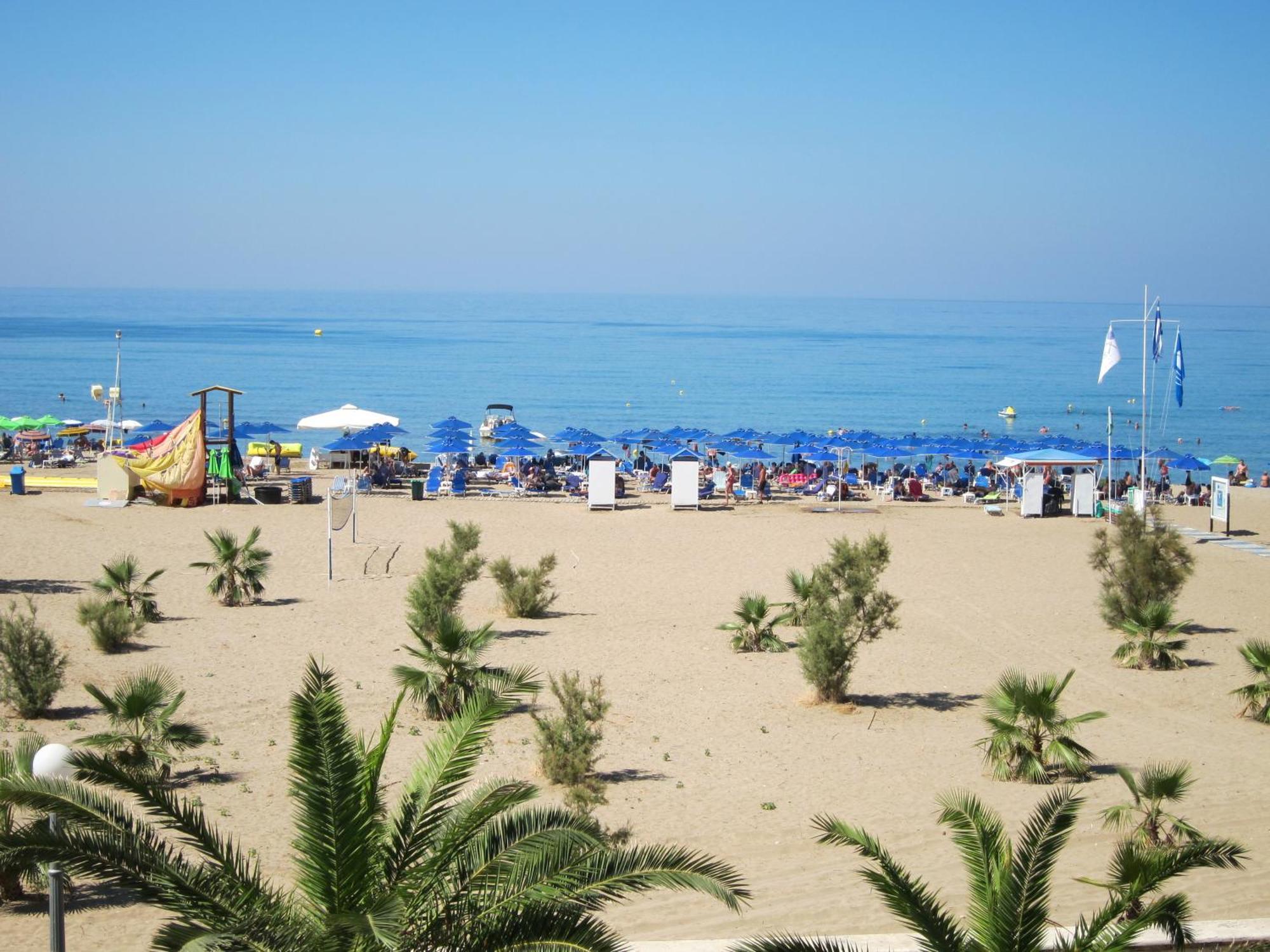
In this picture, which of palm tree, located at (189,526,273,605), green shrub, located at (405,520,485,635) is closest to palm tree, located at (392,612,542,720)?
green shrub, located at (405,520,485,635)

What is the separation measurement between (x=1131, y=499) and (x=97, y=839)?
22.3 metres

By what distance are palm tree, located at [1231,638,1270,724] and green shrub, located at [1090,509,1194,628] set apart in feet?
8.54

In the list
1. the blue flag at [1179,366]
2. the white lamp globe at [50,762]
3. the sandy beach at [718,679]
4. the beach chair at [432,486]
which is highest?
the blue flag at [1179,366]

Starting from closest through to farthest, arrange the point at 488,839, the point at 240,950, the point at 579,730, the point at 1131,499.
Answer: the point at 240,950
the point at 488,839
the point at 579,730
the point at 1131,499

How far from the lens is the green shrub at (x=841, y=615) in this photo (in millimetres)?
11195

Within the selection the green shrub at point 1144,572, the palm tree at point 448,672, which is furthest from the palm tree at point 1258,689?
the palm tree at point 448,672

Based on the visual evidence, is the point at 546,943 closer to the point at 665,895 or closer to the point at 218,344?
the point at 665,895

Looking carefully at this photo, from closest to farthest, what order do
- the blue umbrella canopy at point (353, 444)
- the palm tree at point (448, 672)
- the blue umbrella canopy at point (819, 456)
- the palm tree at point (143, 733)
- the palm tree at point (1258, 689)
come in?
the palm tree at point (143, 733), the palm tree at point (448, 672), the palm tree at point (1258, 689), the blue umbrella canopy at point (353, 444), the blue umbrella canopy at point (819, 456)

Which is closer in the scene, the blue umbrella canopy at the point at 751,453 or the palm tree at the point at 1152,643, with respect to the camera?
the palm tree at the point at 1152,643

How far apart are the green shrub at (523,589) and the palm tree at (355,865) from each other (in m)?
9.70

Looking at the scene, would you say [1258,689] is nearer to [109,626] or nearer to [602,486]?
[109,626]

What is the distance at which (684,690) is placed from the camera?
37.8ft

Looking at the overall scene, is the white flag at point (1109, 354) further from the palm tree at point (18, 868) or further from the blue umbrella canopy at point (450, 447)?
the palm tree at point (18, 868)

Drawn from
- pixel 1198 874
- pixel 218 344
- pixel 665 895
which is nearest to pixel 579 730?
pixel 665 895
